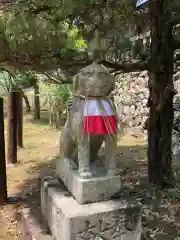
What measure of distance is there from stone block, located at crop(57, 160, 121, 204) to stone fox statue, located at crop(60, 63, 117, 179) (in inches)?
1.8

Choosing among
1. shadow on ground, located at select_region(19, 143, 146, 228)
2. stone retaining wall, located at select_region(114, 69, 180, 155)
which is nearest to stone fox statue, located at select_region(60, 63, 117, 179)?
shadow on ground, located at select_region(19, 143, 146, 228)

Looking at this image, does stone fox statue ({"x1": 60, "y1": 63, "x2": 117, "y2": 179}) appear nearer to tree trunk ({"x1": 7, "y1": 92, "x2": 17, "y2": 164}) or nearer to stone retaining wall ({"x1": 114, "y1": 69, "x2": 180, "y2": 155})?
tree trunk ({"x1": 7, "y1": 92, "x2": 17, "y2": 164})

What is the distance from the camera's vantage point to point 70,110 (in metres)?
2.61

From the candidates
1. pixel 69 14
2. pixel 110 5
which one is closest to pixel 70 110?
pixel 69 14

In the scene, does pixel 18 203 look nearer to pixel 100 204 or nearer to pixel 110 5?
pixel 100 204

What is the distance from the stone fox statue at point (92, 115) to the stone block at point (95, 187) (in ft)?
0.15

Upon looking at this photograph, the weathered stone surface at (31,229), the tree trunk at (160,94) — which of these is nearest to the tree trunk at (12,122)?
the weathered stone surface at (31,229)

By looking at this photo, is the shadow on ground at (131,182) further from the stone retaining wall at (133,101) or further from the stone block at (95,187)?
the stone retaining wall at (133,101)

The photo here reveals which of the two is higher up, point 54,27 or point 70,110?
point 54,27

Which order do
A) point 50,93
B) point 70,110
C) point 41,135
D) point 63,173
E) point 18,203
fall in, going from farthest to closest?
point 50,93
point 41,135
point 18,203
point 63,173
point 70,110

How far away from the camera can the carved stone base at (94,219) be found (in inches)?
89.7

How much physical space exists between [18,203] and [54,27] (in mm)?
2106

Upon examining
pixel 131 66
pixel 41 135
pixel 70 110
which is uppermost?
pixel 131 66

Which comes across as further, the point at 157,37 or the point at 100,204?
the point at 157,37
